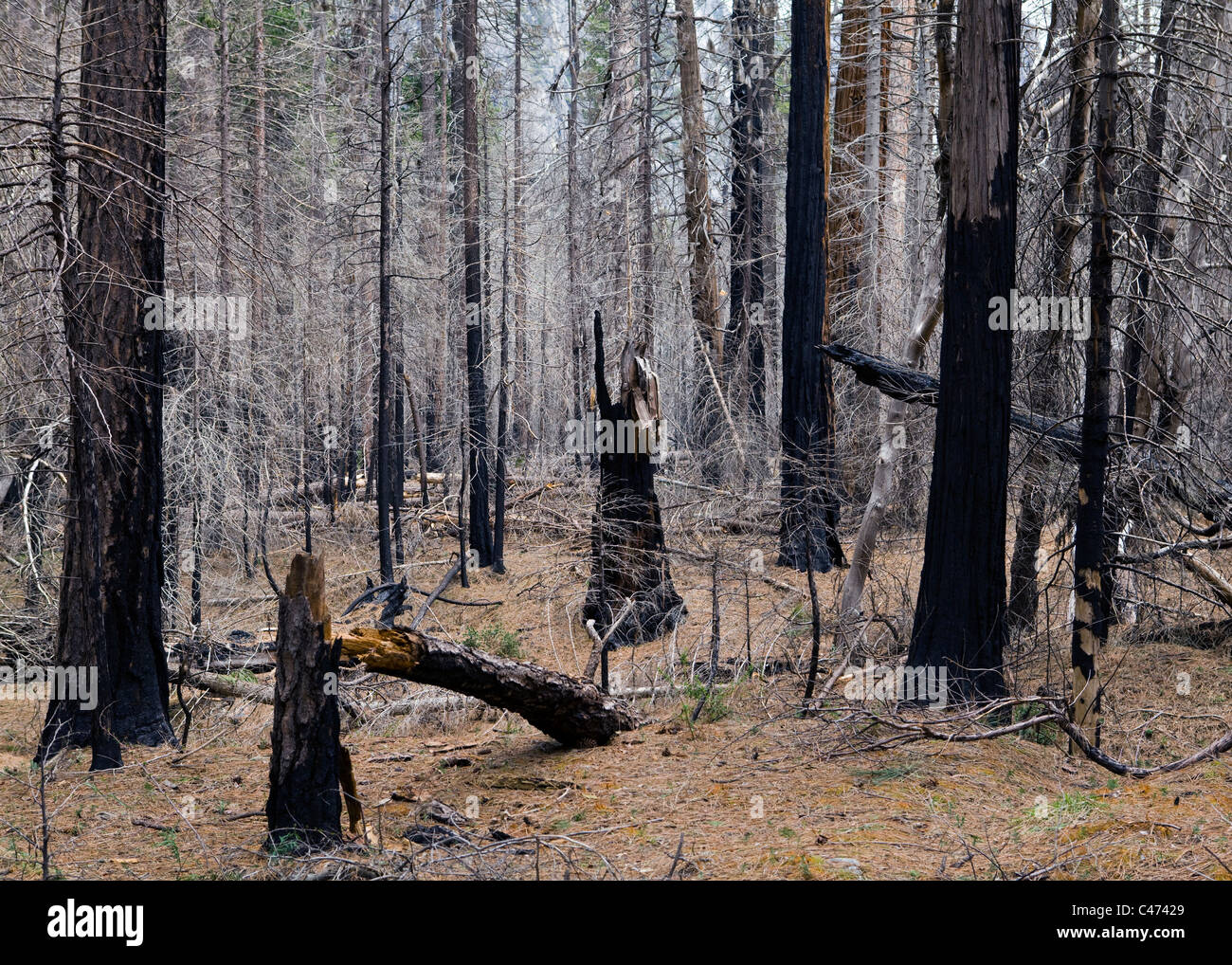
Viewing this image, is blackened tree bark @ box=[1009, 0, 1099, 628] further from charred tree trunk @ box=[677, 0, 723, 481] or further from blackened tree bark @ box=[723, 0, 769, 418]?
charred tree trunk @ box=[677, 0, 723, 481]

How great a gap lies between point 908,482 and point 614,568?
368 centimetres

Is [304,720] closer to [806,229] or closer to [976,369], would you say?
[976,369]

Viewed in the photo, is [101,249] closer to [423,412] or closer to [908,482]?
[908,482]

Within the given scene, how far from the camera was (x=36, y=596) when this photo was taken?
33.2ft

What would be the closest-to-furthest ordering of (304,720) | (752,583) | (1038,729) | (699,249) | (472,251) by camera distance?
(304,720), (1038,729), (752,583), (472,251), (699,249)

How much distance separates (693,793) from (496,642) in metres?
6.80

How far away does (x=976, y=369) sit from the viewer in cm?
738

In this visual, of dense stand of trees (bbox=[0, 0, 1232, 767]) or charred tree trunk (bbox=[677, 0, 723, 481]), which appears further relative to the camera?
charred tree trunk (bbox=[677, 0, 723, 481])

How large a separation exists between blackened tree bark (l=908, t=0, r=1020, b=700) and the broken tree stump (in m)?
4.40

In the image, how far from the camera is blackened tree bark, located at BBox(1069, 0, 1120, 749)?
261 inches

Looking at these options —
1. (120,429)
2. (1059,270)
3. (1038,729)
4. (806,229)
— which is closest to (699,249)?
(806,229)

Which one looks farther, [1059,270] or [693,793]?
[1059,270]

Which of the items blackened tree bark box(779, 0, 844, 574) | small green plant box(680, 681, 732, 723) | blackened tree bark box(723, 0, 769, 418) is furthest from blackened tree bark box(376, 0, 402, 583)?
small green plant box(680, 681, 732, 723)
